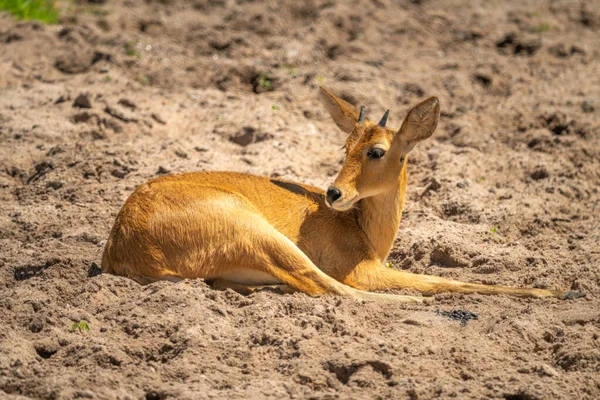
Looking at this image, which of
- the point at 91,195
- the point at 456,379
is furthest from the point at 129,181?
the point at 456,379

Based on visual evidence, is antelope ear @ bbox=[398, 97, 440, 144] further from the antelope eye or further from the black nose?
the black nose

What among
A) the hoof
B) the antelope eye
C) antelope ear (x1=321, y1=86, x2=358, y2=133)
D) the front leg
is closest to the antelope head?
the antelope eye

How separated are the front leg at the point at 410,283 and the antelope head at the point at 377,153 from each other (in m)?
0.55

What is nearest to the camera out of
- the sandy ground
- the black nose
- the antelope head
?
the sandy ground

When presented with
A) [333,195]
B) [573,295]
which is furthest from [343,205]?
[573,295]

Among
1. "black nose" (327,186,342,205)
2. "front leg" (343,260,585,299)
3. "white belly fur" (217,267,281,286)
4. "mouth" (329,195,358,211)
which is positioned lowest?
"white belly fur" (217,267,281,286)

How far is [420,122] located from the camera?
678cm

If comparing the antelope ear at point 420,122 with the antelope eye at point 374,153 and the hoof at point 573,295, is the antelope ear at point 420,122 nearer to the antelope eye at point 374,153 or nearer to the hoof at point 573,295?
the antelope eye at point 374,153

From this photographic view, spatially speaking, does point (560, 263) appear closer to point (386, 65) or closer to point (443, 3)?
point (386, 65)

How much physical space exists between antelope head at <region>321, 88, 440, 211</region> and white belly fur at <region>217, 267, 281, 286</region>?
743 mm

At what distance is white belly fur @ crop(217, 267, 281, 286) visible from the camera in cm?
633

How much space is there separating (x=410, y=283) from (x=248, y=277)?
131 centimetres

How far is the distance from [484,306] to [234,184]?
2.24 metres

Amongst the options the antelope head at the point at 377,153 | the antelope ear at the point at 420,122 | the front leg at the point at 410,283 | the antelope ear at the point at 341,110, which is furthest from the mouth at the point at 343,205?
the antelope ear at the point at 341,110
